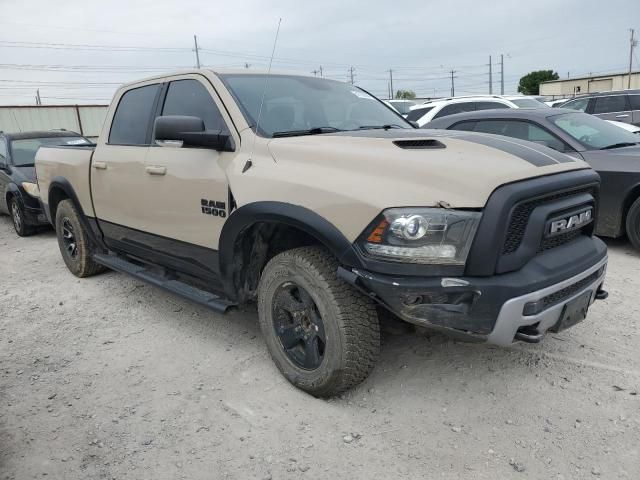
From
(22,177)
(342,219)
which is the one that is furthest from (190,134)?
(22,177)

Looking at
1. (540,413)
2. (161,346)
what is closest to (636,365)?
(540,413)

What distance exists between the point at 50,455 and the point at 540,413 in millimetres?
2551

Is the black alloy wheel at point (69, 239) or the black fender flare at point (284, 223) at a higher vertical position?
the black fender flare at point (284, 223)

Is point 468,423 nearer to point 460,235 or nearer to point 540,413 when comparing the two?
point 540,413

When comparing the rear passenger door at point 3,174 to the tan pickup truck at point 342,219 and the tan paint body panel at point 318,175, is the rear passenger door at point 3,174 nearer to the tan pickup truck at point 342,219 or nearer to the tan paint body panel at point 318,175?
the tan pickup truck at point 342,219

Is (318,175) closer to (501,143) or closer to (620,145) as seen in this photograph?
(501,143)

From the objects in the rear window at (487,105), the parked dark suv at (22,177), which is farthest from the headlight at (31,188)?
the rear window at (487,105)

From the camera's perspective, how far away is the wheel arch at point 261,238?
8.71 feet

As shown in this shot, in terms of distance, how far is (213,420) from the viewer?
9.42ft

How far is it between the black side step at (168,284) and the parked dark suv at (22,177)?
3.58m

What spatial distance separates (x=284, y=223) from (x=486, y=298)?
1.13 meters

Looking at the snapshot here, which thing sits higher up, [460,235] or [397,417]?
[460,235]

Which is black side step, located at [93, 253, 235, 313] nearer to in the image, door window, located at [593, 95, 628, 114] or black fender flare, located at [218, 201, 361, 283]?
black fender flare, located at [218, 201, 361, 283]

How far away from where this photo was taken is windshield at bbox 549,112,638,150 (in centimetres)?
585
